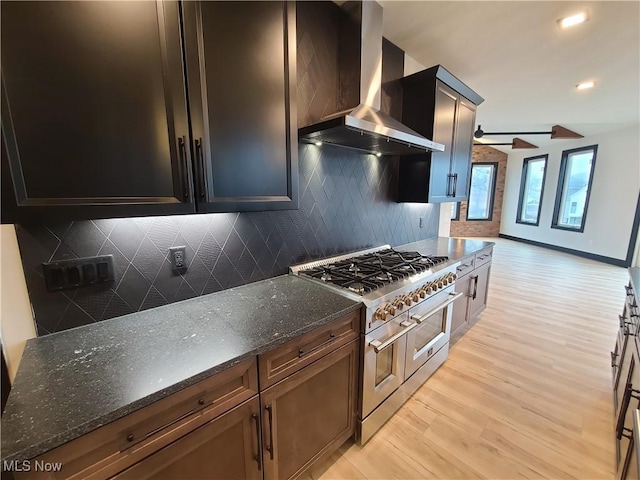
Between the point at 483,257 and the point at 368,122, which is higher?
the point at 368,122

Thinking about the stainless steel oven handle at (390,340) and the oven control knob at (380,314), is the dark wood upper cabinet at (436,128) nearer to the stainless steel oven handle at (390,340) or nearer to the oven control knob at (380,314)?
the stainless steel oven handle at (390,340)

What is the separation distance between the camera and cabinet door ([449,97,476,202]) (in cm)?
275

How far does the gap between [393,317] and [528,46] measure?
9.04 ft

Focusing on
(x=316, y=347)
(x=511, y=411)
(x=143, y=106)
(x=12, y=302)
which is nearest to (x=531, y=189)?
(x=511, y=411)

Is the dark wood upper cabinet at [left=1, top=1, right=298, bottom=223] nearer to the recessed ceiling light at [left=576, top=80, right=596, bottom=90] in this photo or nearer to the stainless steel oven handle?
the stainless steel oven handle

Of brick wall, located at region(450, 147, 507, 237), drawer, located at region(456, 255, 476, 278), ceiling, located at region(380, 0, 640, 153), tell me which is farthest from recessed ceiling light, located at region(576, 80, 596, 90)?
brick wall, located at region(450, 147, 507, 237)

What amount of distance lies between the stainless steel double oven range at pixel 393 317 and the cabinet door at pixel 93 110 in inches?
42.6

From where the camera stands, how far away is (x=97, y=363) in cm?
94

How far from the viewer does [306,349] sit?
1.25 m

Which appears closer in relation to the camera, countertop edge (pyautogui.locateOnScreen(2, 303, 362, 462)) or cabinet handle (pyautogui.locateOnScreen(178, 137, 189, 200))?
countertop edge (pyautogui.locateOnScreen(2, 303, 362, 462))

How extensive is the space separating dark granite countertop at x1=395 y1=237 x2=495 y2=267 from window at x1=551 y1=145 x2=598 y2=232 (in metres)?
5.25

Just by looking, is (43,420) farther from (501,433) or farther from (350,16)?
(350,16)

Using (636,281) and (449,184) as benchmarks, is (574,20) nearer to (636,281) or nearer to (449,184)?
(449,184)

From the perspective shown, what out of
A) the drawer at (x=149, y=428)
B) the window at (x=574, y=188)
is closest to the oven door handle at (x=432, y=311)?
the drawer at (x=149, y=428)
